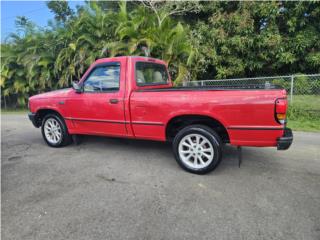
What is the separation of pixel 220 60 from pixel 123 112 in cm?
723

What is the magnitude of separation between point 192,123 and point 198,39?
287 inches

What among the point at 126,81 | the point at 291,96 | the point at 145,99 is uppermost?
the point at 126,81

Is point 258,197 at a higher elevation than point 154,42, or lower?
lower

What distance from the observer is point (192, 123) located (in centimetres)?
381

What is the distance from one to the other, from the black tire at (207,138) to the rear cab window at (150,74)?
1.29 metres

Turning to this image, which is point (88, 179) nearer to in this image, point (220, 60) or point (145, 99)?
point (145, 99)

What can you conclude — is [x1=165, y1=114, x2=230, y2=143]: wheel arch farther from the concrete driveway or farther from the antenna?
the antenna

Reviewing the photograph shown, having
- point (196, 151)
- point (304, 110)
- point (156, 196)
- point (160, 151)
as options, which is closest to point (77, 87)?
point (160, 151)

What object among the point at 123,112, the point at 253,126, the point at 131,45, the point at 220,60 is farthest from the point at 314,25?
the point at 123,112

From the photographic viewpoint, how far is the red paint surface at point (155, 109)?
3.14m

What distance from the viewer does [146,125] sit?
3.96 meters

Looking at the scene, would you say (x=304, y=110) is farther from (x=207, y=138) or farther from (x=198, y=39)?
(x=207, y=138)

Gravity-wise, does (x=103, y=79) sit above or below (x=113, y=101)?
above

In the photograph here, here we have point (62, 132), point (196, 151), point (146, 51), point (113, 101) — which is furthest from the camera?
point (146, 51)
